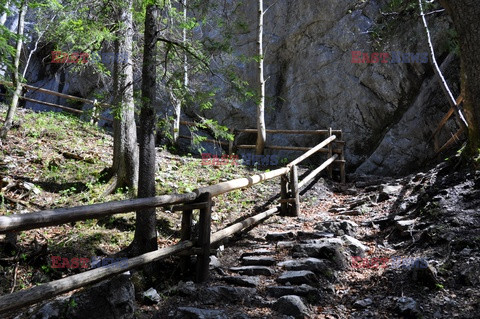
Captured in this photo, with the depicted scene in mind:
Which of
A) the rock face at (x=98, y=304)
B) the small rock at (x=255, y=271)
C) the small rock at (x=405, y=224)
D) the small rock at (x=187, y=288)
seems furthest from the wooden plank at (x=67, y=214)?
the small rock at (x=405, y=224)

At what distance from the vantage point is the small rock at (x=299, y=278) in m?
4.07

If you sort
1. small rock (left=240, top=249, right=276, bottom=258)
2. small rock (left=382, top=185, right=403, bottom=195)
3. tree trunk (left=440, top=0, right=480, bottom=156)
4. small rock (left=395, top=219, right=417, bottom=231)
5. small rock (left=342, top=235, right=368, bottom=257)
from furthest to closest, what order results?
small rock (left=382, top=185, right=403, bottom=195) → small rock (left=395, top=219, right=417, bottom=231) → small rock (left=240, top=249, right=276, bottom=258) → small rock (left=342, top=235, right=368, bottom=257) → tree trunk (left=440, top=0, right=480, bottom=156)

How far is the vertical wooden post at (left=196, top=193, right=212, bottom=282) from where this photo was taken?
4336 millimetres

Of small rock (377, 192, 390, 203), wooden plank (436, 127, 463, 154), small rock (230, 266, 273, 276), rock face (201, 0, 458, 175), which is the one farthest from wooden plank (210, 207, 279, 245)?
rock face (201, 0, 458, 175)

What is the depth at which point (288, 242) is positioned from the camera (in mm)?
5555

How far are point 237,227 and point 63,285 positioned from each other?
10.4 ft

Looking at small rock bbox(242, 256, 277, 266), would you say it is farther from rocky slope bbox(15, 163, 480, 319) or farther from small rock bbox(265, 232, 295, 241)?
small rock bbox(265, 232, 295, 241)

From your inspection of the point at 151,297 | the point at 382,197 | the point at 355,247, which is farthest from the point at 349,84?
the point at 151,297

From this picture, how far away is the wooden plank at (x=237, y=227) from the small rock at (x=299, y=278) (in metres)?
1.03

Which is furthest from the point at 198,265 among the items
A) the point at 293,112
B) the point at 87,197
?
the point at 293,112

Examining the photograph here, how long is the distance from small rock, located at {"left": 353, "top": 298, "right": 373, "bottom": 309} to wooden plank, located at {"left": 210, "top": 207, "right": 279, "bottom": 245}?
188 centimetres

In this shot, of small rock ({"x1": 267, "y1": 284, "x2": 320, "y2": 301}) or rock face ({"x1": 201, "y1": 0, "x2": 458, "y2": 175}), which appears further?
rock face ({"x1": 201, "y1": 0, "x2": 458, "y2": 175})

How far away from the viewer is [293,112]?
15469 millimetres

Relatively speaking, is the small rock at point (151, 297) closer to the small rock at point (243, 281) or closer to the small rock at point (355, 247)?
the small rock at point (243, 281)
